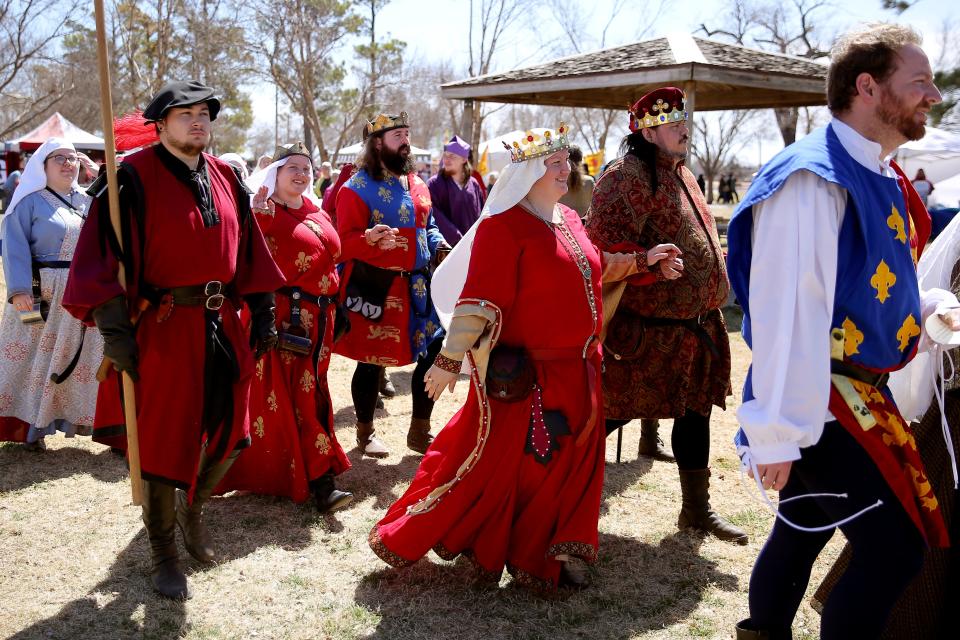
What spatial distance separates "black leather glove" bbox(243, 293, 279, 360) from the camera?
3.62 m

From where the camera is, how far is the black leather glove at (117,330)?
3.05m

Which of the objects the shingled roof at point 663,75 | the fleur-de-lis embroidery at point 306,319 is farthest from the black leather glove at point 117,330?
the shingled roof at point 663,75

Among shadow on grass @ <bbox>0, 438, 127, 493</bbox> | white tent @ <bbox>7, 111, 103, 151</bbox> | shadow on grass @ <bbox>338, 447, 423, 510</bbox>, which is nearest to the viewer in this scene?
shadow on grass @ <bbox>338, 447, 423, 510</bbox>

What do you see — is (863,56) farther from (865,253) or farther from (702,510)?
(702,510)

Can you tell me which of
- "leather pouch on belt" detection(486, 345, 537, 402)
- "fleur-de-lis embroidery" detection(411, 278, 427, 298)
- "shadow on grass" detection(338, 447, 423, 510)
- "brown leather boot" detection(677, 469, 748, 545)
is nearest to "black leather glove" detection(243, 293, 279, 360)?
"leather pouch on belt" detection(486, 345, 537, 402)

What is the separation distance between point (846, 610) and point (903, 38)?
1446mm

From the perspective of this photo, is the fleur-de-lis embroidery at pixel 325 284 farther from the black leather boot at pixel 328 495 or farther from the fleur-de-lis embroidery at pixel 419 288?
the black leather boot at pixel 328 495

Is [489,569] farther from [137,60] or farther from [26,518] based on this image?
[137,60]

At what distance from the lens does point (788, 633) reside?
8.04 ft

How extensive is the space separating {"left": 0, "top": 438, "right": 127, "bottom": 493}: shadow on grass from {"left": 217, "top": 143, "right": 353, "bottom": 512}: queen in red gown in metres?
0.95

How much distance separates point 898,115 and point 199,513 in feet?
10.1

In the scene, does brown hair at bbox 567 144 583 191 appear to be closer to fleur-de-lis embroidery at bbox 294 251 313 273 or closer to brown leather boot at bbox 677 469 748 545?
fleur-de-lis embroidery at bbox 294 251 313 273

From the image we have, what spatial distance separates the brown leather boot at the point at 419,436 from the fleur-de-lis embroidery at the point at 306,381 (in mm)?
982

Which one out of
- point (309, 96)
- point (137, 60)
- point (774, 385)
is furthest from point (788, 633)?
point (137, 60)
